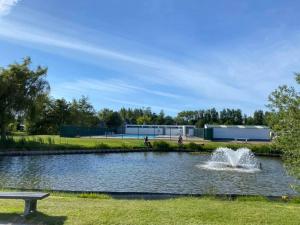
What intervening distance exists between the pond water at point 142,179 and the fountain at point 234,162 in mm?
1217

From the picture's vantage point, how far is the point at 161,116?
11450 centimetres

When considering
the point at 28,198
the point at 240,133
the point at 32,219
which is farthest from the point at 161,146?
the point at 32,219

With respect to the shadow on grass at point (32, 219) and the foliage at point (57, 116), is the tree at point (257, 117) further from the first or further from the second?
the shadow on grass at point (32, 219)

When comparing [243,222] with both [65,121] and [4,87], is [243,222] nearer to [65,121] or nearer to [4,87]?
[4,87]

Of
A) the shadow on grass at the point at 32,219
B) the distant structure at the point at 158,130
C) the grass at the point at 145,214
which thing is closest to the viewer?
the shadow on grass at the point at 32,219

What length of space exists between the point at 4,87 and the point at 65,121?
37.8 meters

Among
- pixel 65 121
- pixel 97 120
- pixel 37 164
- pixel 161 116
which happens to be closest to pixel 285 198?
pixel 37 164

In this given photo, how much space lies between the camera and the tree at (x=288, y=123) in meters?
9.79

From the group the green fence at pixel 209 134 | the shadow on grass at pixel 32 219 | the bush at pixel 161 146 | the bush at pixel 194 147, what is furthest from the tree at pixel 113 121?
the shadow on grass at pixel 32 219

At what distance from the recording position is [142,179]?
20.6 meters

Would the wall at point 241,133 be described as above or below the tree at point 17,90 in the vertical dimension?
below

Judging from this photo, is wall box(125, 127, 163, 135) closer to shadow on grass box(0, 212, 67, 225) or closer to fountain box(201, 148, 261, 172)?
fountain box(201, 148, 261, 172)

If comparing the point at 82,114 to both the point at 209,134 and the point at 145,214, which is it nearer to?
the point at 209,134

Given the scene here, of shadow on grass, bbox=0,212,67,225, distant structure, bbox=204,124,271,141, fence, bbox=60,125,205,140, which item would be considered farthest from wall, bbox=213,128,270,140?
shadow on grass, bbox=0,212,67,225
